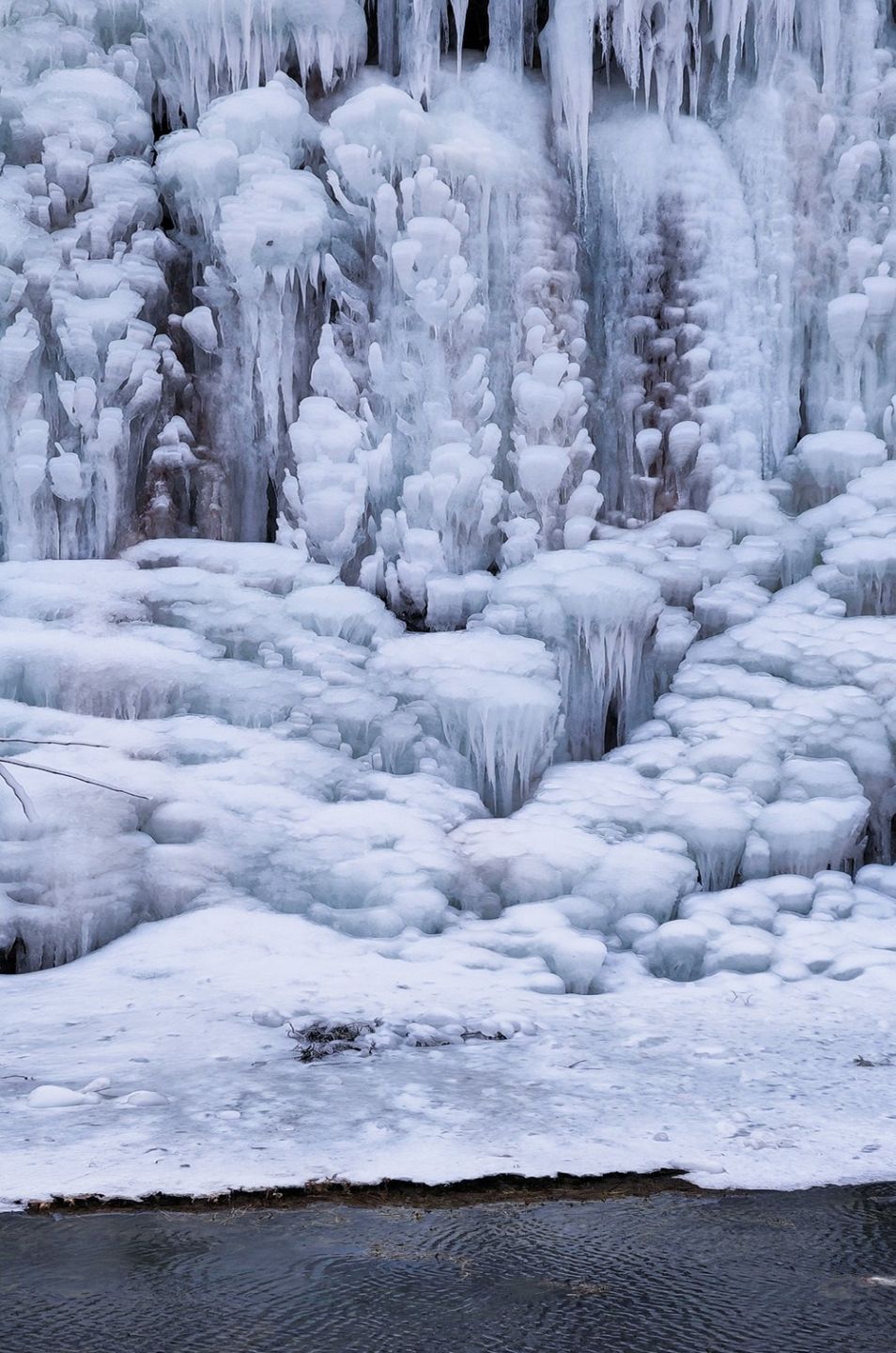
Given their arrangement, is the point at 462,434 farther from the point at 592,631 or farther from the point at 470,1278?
the point at 470,1278

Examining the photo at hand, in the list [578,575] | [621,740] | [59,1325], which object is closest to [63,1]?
[578,575]

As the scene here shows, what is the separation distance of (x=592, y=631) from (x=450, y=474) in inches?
56.9

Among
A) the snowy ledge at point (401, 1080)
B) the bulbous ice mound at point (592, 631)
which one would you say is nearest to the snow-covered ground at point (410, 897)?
the snowy ledge at point (401, 1080)

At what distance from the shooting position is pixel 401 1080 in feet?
12.3

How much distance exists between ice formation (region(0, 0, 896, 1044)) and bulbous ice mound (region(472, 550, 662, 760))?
0.09 ft

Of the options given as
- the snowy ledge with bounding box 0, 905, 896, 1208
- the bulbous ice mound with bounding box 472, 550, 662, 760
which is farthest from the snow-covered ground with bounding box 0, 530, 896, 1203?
the bulbous ice mound with bounding box 472, 550, 662, 760

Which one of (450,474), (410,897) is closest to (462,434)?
(450,474)

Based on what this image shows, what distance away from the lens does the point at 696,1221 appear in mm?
2760

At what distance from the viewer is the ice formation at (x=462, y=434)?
6.31 metres

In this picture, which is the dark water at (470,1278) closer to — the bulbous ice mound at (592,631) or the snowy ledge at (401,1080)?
the snowy ledge at (401,1080)

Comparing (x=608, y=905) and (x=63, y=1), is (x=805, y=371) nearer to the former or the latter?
(x=608, y=905)

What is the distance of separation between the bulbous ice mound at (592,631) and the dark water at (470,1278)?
4.55m

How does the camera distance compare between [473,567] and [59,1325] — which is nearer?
[59,1325]

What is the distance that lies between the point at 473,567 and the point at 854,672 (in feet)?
8.36
